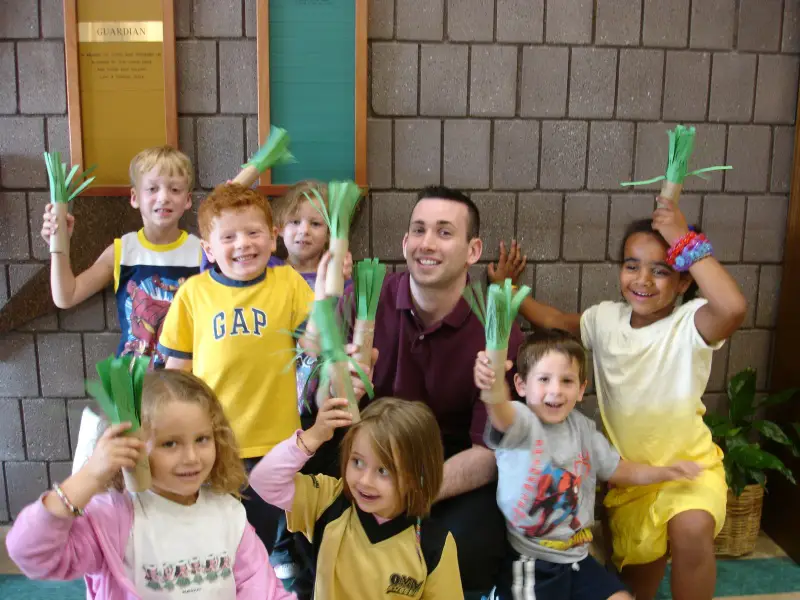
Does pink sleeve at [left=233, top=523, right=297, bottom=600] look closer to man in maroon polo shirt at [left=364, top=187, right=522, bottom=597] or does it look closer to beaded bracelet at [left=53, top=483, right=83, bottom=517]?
beaded bracelet at [left=53, top=483, right=83, bottom=517]

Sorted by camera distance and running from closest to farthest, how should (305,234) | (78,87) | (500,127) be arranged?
(305,234) → (78,87) → (500,127)

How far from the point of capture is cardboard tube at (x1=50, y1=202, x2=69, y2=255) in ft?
6.70

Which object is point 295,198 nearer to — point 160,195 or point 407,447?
point 160,195

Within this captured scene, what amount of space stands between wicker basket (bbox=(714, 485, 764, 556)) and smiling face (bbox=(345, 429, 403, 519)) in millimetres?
1515

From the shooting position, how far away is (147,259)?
215 cm

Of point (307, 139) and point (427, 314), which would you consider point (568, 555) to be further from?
point (307, 139)

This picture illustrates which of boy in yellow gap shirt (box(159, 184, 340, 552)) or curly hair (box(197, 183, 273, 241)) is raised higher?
curly hair (box(197, 183, 273, 241))

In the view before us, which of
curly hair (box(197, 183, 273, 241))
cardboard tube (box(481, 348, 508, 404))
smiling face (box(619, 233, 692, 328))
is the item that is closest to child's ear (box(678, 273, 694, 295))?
smiling face (box(619, 233, 692, 328))

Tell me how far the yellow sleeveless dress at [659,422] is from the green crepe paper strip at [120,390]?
4.57 feet

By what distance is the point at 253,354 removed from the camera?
1729mm

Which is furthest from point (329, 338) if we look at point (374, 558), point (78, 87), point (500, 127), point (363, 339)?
point (78, 87)

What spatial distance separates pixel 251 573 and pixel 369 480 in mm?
300

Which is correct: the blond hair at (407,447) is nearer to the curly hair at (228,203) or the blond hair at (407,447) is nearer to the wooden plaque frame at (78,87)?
the curly hair at (228,203)

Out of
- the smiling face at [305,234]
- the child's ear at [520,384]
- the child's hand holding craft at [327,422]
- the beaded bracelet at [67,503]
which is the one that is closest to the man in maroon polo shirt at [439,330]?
the child's ear at [520,384]
